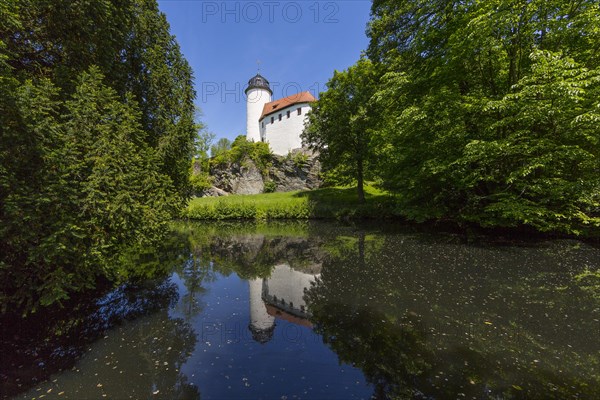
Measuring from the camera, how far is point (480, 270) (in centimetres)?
804

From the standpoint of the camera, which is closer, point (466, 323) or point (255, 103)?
point (466, 323)

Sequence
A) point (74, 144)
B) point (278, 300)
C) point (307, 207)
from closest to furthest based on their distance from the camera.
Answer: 1. point (74, 144)
2. point (278, 300)
3. point (307, 207)

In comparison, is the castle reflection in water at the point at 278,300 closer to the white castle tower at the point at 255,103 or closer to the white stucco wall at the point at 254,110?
the white castle tower at the point at 255,103

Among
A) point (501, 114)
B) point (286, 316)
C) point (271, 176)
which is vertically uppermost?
point (501, 114)

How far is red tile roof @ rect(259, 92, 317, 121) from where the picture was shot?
45.7m

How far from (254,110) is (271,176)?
1815 cm

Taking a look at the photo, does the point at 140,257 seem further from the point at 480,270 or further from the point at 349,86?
the point at 349,86

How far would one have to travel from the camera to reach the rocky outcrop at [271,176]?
4053cm

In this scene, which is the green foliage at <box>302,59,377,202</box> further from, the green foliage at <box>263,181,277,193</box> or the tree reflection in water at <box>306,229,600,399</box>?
the green foliage at <box>263,181,277,193</box>

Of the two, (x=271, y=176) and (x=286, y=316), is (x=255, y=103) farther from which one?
(x=286, y=316)

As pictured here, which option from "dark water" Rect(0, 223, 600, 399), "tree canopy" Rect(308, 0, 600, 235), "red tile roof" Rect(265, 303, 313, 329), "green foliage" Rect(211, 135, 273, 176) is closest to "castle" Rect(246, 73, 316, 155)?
"green foliage" Rect(211, 135, 273, 176)

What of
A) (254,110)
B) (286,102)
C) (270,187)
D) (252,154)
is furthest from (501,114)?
(254,110)

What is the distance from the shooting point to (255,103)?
52.5 metres

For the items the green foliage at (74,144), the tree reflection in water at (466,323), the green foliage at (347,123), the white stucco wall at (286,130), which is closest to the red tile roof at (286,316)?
the tree reflection in water at (466,323)
